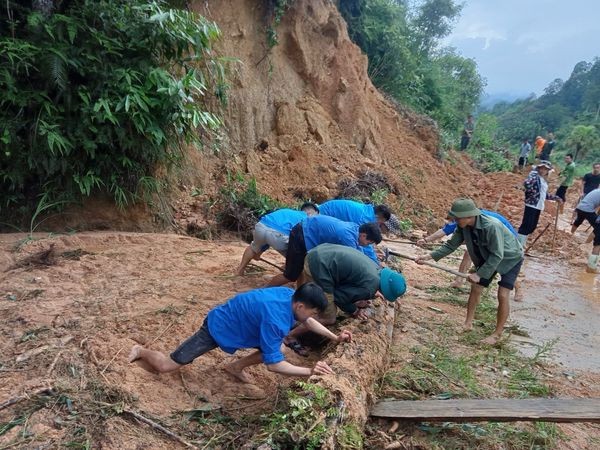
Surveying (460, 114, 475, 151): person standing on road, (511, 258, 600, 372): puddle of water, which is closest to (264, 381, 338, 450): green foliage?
(511, 258, 600, 372): puddle of water

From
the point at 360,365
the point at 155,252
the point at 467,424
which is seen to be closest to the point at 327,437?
the point at 360,365

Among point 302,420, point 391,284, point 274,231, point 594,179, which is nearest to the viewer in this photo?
point 302,420

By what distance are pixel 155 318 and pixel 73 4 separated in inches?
167

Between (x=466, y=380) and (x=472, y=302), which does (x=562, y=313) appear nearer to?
(x=472, y=302)

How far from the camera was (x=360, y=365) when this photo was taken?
3180 millimetres

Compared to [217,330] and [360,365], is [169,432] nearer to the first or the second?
[217,330]

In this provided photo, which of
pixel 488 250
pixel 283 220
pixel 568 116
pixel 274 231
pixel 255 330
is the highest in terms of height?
pixel 568 116

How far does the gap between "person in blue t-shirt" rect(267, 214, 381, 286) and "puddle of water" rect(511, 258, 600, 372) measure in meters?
2.15

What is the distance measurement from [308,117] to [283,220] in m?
5.71

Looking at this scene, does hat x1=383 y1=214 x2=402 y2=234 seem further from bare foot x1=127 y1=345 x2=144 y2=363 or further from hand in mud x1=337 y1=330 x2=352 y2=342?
bare foot x1=127 y1=345 x2=144 y2=363

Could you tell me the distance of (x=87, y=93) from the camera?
517 centimetres

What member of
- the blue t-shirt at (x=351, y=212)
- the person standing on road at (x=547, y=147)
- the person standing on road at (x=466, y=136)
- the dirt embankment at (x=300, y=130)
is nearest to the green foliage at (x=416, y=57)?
the person standing on road at (x=466, y=136)

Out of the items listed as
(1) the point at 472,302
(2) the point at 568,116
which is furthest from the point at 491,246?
(2) the point at 568,116

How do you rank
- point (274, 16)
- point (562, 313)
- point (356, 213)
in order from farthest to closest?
point (274, 16), point (562, 313), point (356, 213)
